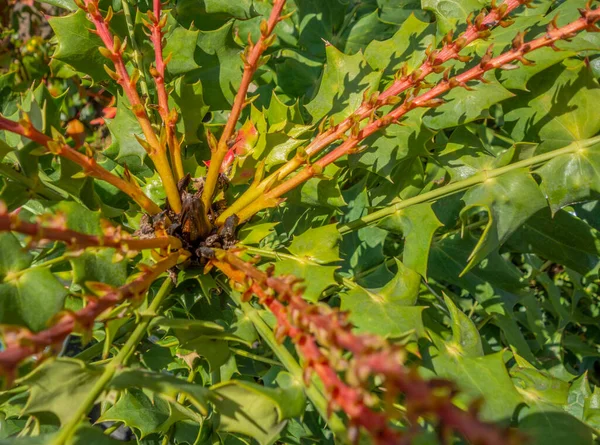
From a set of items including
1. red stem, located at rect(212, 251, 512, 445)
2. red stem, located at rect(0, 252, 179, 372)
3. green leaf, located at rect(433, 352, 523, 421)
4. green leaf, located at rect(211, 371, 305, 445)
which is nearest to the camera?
red stem, located at rect(212, 251, 512, 445)

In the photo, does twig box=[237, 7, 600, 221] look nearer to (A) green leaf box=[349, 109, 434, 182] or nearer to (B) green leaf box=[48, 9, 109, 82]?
(A) green leaf box=[349, 109, 434, 182]

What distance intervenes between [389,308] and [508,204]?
0.26m

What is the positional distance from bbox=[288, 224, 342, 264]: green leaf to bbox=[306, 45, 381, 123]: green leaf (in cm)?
23

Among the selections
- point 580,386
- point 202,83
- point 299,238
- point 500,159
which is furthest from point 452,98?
point 580,386

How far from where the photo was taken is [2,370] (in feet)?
1.67

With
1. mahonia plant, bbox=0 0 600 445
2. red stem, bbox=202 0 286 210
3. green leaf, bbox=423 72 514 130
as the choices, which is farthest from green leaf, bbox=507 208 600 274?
red stem, bbox=202 0 286 210

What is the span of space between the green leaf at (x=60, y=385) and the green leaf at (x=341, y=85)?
1.93 feet

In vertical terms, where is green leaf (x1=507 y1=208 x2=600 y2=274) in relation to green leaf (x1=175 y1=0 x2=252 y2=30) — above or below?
below

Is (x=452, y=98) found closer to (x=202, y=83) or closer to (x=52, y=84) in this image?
(x=202, y=83)

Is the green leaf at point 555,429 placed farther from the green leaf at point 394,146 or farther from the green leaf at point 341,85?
the green leaf at point 341,85

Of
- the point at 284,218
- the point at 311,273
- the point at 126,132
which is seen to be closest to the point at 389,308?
the point at 311,273

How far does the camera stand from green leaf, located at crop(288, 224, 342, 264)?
0.88 m

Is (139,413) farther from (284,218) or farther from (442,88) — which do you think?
(442,88)

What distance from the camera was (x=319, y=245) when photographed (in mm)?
897
